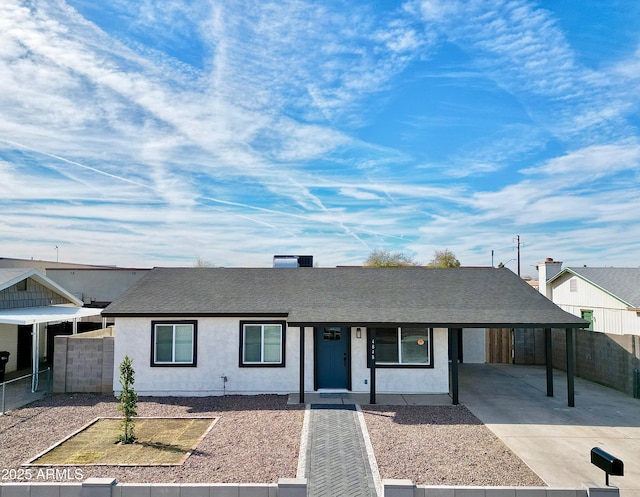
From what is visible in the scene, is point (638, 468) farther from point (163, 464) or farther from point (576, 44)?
point (576, 44)

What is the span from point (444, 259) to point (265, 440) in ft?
126

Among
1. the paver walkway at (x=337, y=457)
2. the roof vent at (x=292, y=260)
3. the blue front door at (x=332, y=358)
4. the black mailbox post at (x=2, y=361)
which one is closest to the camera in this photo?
the paver walkway at (x=337, y=457)

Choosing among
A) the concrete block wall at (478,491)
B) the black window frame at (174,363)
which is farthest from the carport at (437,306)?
the concrete block wall at (478,491)

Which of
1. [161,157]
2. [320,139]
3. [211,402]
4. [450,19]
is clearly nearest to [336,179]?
[320,139]

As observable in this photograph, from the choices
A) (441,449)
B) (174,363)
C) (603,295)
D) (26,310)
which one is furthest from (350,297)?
(603,295)

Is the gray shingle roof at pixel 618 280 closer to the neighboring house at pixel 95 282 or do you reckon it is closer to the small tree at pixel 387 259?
the small tree at pixel 387 259

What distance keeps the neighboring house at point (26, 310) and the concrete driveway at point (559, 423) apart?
14672mm

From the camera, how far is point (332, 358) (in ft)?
44.1

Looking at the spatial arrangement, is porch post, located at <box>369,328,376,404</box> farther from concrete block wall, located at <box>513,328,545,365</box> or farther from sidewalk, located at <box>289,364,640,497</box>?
concrete block wall, located at <box>513,328,545,365</box>

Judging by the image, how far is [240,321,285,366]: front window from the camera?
13141 millimetres

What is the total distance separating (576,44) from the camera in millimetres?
13203

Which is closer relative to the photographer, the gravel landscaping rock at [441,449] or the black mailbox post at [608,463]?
the black mailbox post at [608,463]

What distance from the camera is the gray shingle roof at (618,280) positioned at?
17.7 m

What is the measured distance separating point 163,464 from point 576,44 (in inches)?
648
